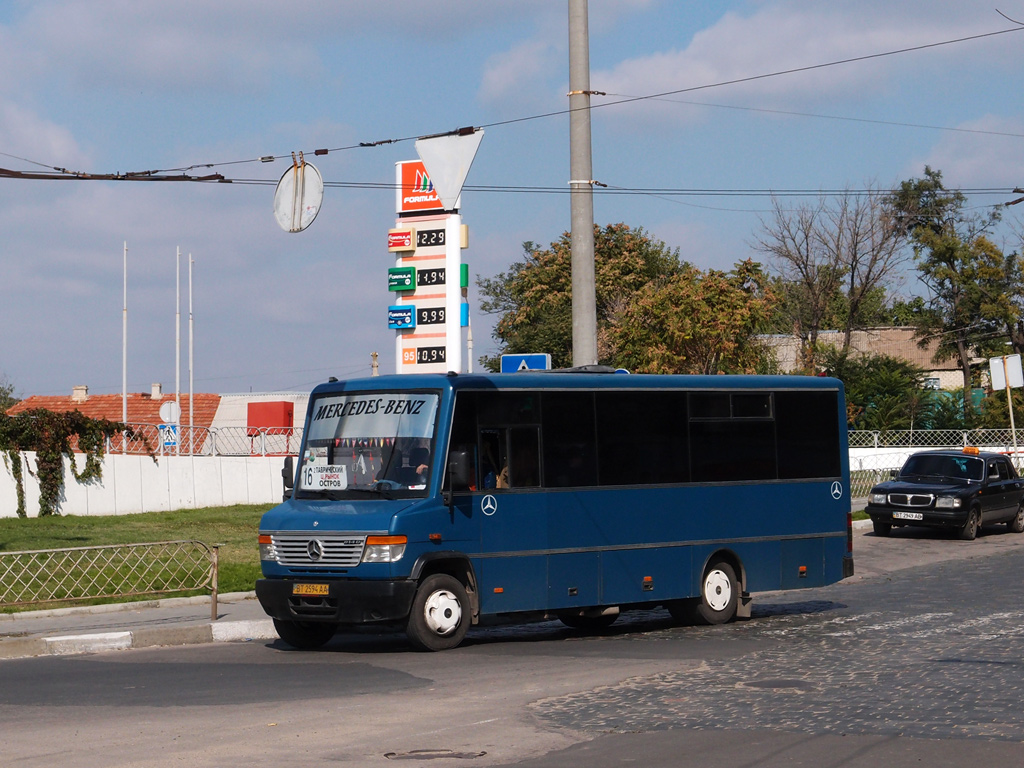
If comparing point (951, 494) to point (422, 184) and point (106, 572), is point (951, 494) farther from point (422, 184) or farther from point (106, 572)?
point (106, 572)

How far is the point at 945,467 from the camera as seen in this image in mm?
28672

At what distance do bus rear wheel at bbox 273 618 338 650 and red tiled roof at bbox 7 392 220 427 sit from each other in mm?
60111

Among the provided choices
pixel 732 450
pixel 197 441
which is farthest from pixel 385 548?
pixel 197 441

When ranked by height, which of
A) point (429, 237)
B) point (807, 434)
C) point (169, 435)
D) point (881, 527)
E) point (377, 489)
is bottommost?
point (881, 527)

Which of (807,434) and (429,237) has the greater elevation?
(429,237)

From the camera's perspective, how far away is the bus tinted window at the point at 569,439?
14289 mm

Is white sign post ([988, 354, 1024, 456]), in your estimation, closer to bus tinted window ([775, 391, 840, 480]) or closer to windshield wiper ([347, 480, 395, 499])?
bus tinted window ([775, 391, 840, 480])

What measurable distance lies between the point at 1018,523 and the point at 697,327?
1694 cm

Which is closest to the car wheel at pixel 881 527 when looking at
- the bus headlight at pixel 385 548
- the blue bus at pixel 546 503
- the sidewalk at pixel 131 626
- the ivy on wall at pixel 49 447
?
the blue bus at pixel 546 503

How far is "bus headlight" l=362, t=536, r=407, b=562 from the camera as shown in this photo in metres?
12.8

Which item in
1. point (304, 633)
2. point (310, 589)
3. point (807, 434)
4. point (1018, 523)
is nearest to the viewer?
point (310, 589)

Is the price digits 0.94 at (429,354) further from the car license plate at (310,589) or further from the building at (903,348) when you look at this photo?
the building at (903,348)

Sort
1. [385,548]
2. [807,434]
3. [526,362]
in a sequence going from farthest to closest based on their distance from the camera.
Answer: [526,362], [807,434], [385,548]

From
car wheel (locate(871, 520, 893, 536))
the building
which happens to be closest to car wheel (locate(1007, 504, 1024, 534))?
car wheel (locate(871, 520, 893, 536))
